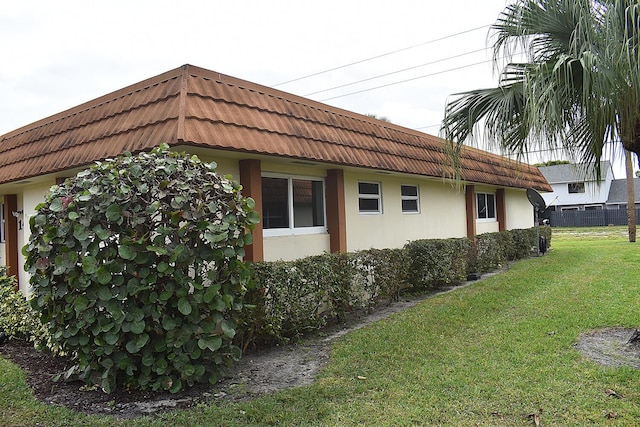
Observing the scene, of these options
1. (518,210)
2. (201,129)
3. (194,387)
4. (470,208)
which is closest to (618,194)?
(518,210)

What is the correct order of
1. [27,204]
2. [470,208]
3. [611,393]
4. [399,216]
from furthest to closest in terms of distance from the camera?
[470,208] → [399,216] → [27,204] → [611,393]

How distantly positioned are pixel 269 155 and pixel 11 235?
7595 mm

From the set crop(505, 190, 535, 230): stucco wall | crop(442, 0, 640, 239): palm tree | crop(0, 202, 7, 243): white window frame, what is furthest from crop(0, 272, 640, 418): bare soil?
crop(505, 190, 535, 230): stucco wall

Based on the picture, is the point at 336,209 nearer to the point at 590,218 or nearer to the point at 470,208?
the point at 470,208

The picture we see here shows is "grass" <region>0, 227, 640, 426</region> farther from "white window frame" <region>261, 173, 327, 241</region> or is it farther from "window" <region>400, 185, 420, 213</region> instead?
"window" <region>400, 185, 420, 213</region>

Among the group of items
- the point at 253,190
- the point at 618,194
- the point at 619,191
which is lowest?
the point at 253,190

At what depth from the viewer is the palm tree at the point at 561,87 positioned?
173 inches

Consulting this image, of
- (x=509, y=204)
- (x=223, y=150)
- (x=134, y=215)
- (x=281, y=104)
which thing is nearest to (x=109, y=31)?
(x=281, y=104)

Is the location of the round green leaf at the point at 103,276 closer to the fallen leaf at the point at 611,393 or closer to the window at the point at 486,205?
the fallen leaf at the point at 611,393

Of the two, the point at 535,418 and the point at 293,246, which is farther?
the point at 293,246

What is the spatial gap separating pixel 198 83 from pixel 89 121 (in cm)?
233

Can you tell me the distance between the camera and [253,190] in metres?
6.70

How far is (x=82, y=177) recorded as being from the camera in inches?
188

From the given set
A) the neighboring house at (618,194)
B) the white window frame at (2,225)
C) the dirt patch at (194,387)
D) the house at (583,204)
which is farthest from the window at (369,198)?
the neighboring house at (618,194)
